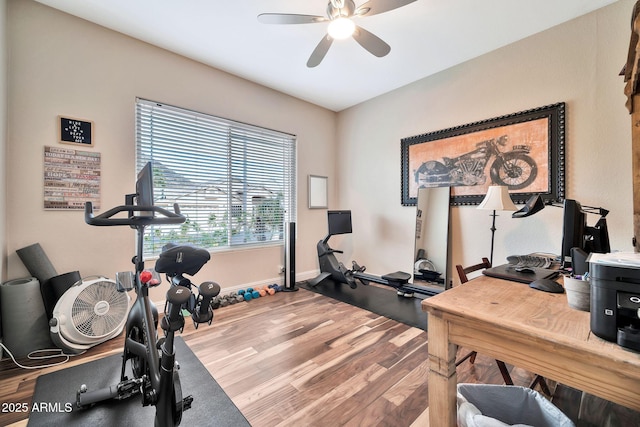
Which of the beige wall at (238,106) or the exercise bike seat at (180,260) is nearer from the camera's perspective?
the exercise bike seat at (180,260)

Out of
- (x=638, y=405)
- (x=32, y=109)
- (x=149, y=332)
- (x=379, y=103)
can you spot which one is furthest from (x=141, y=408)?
(x=379, y=103)

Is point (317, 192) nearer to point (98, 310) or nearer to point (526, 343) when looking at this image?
point (98, 310)

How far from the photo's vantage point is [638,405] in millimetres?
628

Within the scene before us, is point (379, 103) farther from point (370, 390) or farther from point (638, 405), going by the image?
point (638, 405)

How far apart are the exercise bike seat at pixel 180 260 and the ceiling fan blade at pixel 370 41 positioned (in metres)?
2.06

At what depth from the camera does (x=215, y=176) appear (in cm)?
332

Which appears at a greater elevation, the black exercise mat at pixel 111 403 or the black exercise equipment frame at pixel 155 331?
the black exercise equipment frame at pixel 155 331

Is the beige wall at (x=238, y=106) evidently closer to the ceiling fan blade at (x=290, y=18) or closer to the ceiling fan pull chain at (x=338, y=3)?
the ceiling fan blade at (x=290, y=18)

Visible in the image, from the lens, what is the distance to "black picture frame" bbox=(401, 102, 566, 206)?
2.56 meters

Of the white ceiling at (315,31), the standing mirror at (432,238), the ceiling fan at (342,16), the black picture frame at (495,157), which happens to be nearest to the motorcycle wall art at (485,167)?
the black picture frame at (495,157)

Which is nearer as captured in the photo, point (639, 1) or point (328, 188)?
point (639, 1)

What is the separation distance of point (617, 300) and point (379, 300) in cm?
272

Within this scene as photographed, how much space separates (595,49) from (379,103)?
2.33 metres

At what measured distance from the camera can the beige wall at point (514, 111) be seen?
2.26 m
